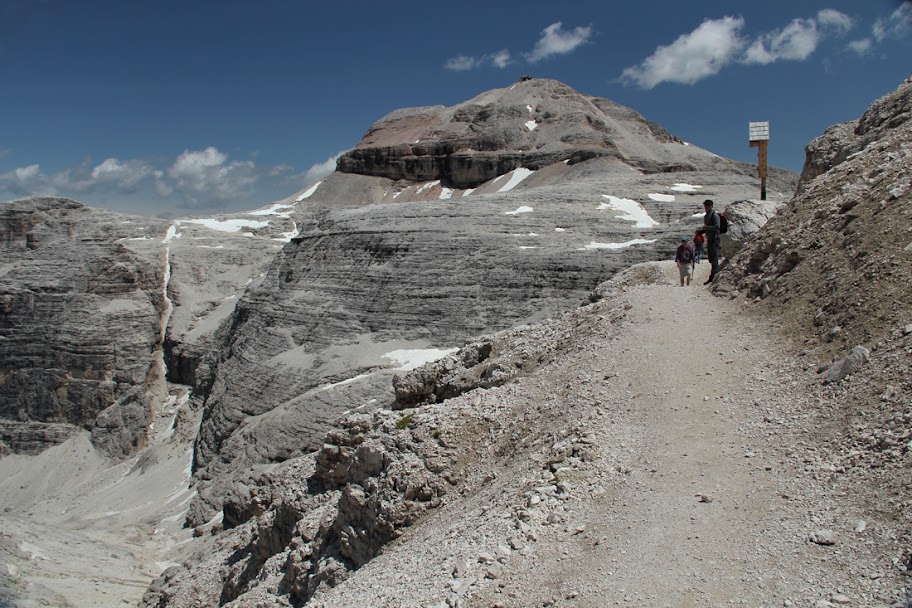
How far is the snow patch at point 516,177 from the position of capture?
263 ft

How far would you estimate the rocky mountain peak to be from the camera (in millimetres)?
82250

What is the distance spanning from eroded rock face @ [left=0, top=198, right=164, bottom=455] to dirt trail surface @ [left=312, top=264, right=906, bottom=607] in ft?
149

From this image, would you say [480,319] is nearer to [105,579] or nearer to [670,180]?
[105,579]

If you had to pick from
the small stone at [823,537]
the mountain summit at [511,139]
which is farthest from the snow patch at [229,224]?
the small stone at [823,537]

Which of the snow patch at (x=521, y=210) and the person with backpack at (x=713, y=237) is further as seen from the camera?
the snow patch at (x=521, y=210)

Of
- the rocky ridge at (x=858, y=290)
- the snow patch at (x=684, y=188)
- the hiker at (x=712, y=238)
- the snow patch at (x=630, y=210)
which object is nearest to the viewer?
the rocky ridge at (x=858, y=290)

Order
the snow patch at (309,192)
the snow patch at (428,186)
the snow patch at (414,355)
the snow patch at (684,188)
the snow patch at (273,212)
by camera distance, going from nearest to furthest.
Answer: the snow patch at (414,355) < the snow patch at (684,188) < the snow patch at (273,212) < the snow patch at (428,186) < the snow patch at (309,192)

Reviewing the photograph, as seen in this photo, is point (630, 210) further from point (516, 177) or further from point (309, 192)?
point (309, 192)

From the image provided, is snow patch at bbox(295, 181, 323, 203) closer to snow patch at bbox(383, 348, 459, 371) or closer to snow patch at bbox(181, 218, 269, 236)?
snow patch at bbox(181, 218, 269, 236)

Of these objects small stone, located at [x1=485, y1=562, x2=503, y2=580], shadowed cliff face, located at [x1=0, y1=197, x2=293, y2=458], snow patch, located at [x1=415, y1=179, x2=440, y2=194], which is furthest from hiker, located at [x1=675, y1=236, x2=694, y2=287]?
snow patch, located at [x1=415, y1=179, x2=440, y2=194]

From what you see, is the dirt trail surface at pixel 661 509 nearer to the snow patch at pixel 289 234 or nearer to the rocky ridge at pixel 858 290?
the rocky ridge at pixel 858 290

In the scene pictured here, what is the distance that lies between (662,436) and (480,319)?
2741 cm

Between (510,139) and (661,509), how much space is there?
84.1m

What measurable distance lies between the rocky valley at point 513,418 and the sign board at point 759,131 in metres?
1.50
